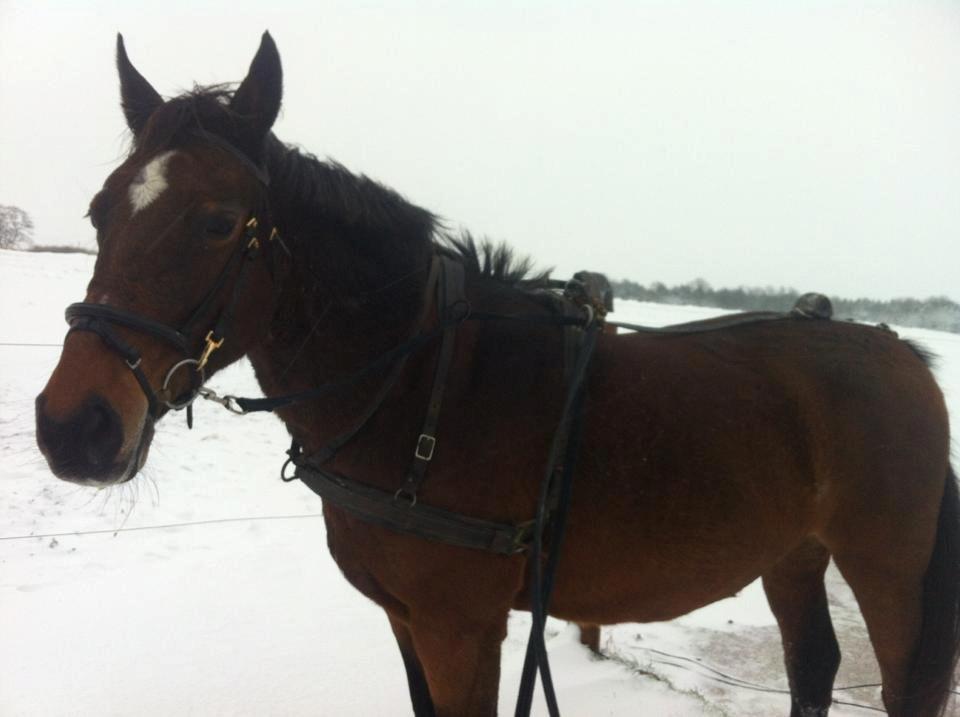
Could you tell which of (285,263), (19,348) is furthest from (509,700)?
(19,348)

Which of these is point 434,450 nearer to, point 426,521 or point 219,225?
point 426,521

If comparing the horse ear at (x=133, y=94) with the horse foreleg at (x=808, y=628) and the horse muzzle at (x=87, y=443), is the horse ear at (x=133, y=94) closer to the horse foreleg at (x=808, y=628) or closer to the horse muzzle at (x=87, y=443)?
the horse muzzle at (x=87, y=443)

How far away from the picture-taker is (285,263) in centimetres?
156

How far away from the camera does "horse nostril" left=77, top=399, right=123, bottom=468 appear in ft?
3.87

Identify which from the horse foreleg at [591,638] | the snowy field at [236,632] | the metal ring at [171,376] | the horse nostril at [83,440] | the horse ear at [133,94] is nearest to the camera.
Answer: the horse nostril at [83,440]

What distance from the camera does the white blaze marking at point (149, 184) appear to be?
134cm

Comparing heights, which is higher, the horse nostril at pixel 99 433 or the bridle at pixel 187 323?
the bridle at pixel 187 323

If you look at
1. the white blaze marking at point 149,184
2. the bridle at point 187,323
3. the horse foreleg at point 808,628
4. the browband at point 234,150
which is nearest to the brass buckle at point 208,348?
the bridle at point 187,323

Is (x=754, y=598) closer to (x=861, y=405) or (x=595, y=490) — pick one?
(x=861, y=405)

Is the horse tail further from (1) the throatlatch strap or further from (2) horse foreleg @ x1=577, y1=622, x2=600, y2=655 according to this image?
(1) the throatlatch strap

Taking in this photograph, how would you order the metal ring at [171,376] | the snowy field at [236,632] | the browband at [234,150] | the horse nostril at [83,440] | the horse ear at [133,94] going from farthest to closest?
1. the snowy field at [236,632]
2. the horse ear at [133,94]
3. the browband at [234,150]
4. the metal ring at [171,376]
5. the horse nostril at [83,440]

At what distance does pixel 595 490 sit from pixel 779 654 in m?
2.95

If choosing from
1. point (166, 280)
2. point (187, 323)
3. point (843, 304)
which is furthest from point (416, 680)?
point (843, 304)

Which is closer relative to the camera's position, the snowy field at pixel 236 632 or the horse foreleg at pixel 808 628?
the horse foreleg at pixel 808 628
